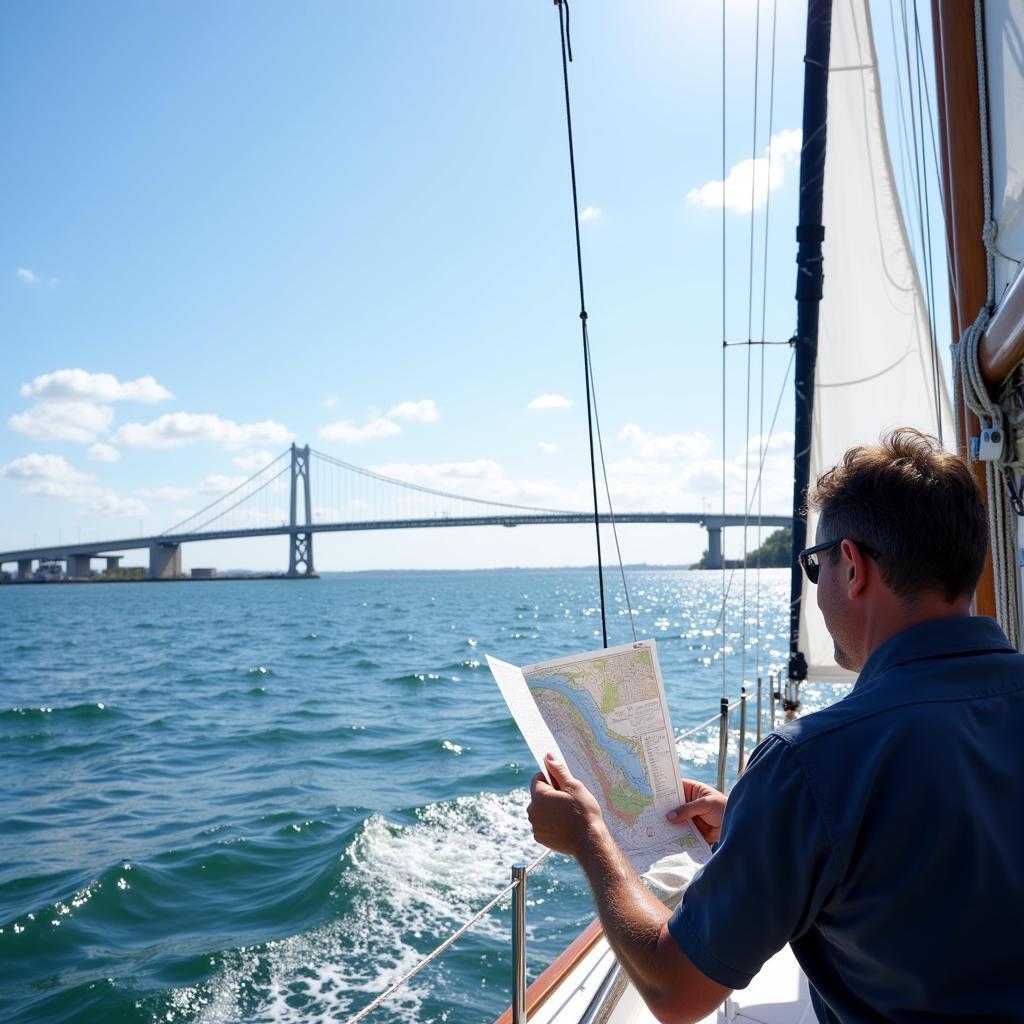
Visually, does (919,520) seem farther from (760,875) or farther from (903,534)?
(760,875)

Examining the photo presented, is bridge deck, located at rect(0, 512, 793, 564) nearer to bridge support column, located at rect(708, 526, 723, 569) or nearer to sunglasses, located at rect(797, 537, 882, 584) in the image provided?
bridge support column, located at rect(708, 526, 723, 569)

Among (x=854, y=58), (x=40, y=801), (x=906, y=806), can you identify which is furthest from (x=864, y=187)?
(x=40, y=801)

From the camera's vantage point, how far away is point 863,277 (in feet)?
8.98

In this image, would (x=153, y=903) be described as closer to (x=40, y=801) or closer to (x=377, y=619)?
(x=40, y=801)

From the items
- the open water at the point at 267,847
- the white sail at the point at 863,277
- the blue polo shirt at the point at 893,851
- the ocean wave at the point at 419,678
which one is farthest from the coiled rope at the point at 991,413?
the ocean wave at the point at 419,678

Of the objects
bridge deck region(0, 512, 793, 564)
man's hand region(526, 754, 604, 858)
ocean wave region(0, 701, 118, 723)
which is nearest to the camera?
man's hand region(526, 754, 604, 858)

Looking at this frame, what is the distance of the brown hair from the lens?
728mm

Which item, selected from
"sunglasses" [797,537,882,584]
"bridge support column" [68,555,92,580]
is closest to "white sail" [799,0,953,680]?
"sunglasses" [797,537,882,584]

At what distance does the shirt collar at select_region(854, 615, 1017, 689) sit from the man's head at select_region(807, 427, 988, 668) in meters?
0.02

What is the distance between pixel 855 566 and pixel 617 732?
39 cm

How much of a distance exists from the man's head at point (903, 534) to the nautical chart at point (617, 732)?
0.32m

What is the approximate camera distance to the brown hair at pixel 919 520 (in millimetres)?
728

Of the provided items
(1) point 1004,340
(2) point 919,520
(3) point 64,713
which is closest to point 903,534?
(2) point 919,520

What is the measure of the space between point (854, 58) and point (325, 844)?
4.52 meters
